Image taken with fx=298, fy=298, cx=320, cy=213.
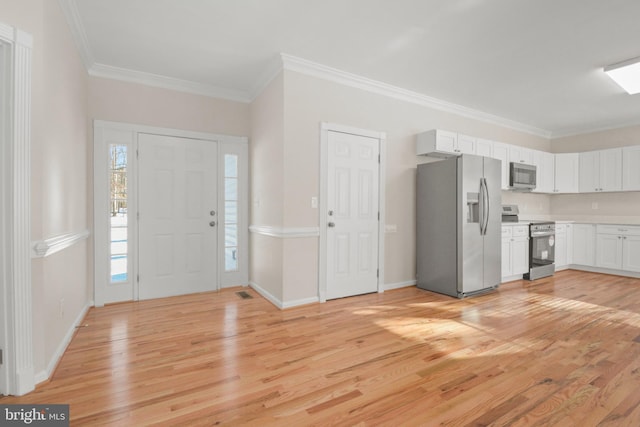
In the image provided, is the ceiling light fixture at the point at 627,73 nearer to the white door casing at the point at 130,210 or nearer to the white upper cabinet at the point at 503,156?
the white upper cabinet at the point at 503,156

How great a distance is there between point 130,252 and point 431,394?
12.0 ft

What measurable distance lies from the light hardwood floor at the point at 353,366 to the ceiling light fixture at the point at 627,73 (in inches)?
109

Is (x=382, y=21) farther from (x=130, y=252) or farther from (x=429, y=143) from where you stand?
(x=130, y=252)

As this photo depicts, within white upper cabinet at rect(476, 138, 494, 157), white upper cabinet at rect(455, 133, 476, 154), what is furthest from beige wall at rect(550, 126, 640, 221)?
white upper cabinet at rect(455, 133, 476, 154)

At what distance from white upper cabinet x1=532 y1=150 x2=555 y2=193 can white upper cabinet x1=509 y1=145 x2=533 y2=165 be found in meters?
0.17

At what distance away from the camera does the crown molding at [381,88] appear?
3450 millimetres

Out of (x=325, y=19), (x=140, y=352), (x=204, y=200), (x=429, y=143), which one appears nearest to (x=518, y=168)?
(x=429, y=143)

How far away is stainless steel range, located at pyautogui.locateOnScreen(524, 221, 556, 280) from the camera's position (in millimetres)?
4930

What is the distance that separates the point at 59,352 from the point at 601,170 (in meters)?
8.36

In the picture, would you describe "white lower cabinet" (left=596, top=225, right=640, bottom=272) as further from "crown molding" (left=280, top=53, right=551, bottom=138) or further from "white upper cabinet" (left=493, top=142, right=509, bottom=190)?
"crown molding" (left=280, top=53, right=551, bottom=138)

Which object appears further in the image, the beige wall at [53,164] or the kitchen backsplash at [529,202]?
the kitchen backsplash at [529,202]

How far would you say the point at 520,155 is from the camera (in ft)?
18.1

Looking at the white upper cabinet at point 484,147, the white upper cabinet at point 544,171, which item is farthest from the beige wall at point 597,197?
the white upper cabinet at point 484,147

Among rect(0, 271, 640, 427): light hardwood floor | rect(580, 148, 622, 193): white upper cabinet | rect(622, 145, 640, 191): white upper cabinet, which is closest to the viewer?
rect(0, 271, 640, 427): light hardwood floor
